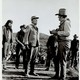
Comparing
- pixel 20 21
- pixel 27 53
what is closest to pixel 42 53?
pixel 27 53

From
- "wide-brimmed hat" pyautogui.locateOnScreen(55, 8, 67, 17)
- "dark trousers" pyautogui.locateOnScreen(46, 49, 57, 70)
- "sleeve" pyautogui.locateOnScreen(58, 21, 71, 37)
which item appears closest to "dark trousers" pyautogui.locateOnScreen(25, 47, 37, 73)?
"dark trousers" pyautogui.locateOnScreen(46, 49, 57, 70)

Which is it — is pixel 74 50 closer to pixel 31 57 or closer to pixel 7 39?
pixel 31 57

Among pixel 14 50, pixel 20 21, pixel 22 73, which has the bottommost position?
pixel 22 73

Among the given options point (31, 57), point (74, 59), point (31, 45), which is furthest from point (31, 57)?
point (74, 59)

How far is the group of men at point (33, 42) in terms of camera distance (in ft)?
10.3

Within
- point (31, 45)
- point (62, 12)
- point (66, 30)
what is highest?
point (62, 12)

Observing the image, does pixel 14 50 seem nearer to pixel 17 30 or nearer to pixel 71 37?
pixel 17 30

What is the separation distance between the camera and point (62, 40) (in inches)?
126

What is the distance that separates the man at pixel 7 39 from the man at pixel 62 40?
16.2 inches

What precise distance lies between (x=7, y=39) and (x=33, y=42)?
23 cm

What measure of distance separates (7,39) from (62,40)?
Answer: 493 millimetres

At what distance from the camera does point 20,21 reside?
3143 millimetres

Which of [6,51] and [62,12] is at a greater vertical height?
[62,12]

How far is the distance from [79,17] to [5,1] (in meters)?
0.68
